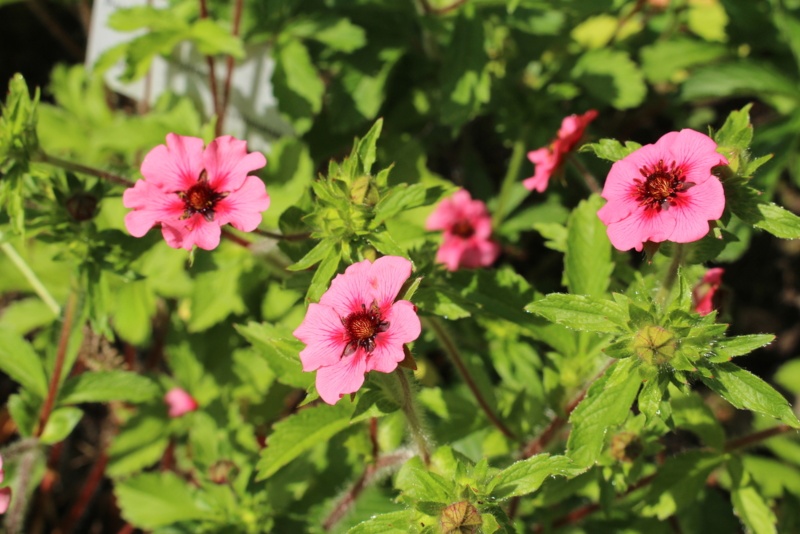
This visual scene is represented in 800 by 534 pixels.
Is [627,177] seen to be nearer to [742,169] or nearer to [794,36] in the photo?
[742,169]

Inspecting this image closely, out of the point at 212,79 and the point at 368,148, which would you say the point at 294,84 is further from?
the point at 368,148

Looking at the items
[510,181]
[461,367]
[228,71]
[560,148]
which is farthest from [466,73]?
[461,367]

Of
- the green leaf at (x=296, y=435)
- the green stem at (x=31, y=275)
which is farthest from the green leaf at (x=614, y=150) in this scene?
the green stem at (x=31, y=275)

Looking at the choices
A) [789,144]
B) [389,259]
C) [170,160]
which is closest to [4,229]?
[170,160]

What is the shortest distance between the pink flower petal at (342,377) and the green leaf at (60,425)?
1.40 m

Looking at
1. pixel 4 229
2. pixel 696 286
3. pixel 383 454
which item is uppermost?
pixel 4 229

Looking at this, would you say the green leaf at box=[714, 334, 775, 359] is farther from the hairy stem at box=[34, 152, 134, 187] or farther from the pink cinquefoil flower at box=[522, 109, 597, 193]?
the hairy stem at box=[34, 152, 134, 187]

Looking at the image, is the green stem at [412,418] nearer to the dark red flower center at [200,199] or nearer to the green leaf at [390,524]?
the green leaf at [390,524]

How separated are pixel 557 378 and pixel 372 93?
1574 millimetres

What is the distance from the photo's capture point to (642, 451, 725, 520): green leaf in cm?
253

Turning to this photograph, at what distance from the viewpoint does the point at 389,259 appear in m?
1.88

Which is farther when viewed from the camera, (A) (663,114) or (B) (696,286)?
(A) (663,114)

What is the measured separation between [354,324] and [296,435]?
62 cm

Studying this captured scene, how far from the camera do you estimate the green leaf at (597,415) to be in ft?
6.84
